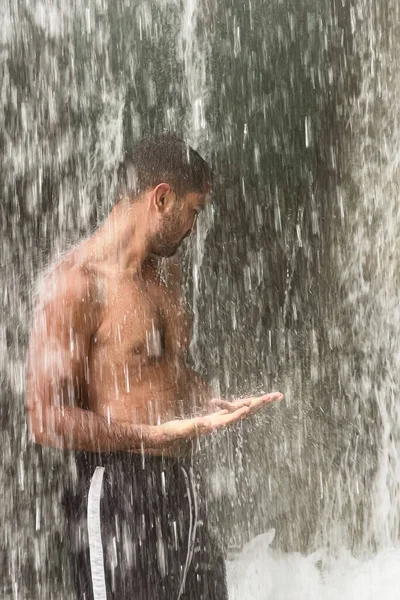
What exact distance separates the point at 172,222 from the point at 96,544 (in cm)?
80

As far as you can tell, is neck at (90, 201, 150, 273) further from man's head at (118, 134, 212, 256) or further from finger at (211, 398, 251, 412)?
finger at (211, 398, 251, 412)

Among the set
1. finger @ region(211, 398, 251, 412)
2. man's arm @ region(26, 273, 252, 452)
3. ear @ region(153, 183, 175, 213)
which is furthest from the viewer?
ear @ region(153, 183, 175, 213)

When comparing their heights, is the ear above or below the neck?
above

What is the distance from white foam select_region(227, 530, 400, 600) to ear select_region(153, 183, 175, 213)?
160 cm

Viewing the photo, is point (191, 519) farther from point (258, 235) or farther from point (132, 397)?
point (258, 235)

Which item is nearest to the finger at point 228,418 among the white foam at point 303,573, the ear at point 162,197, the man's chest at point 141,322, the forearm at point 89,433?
the forearm at point 89,433

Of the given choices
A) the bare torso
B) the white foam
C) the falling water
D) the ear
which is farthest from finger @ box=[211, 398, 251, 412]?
the white foam

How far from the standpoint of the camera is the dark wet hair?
6.97ft

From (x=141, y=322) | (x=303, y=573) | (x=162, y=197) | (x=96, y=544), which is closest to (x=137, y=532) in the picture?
(x=96, y=544)

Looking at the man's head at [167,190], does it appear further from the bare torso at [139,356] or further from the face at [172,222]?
the bare torso at [139,356]

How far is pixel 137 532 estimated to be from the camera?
6.47ft

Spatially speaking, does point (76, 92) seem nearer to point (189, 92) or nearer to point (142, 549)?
point (189, 92)

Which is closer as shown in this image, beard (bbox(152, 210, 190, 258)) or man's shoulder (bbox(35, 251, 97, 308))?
man's shoulder (bbox(35, 251, 97, 308))

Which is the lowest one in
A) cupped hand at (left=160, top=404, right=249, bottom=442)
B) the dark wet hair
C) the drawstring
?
the drawstring
